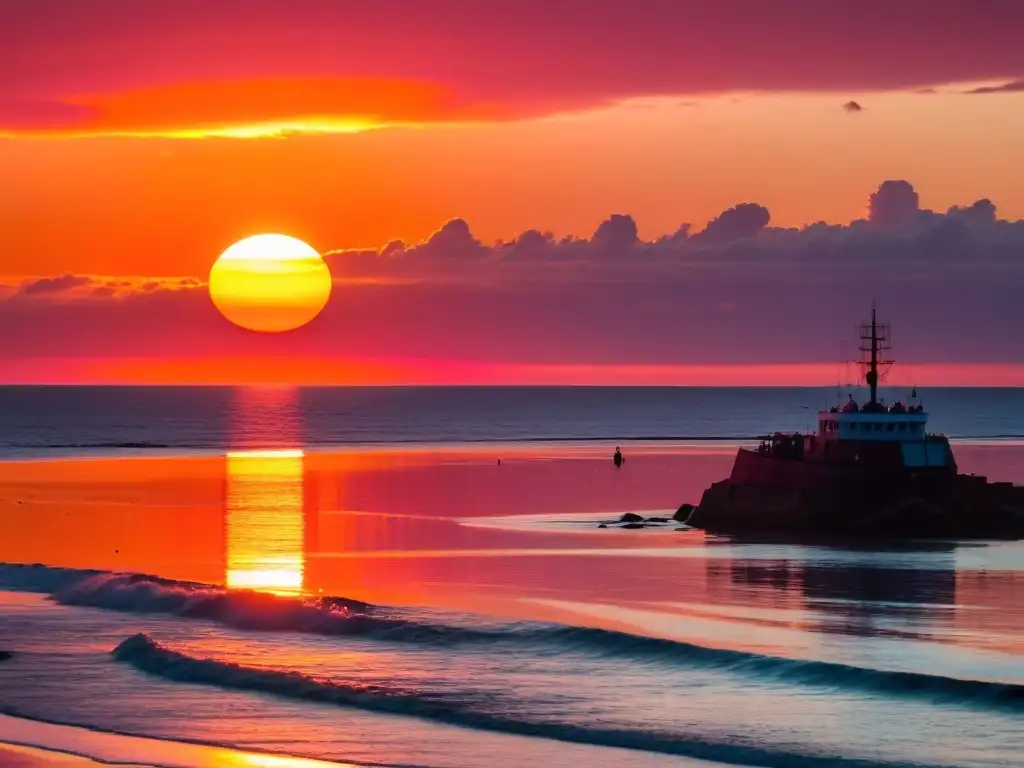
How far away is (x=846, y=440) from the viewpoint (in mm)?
79375

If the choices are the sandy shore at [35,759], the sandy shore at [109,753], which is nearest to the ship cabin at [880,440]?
the sandy shore at [109,753]

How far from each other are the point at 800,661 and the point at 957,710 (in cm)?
515

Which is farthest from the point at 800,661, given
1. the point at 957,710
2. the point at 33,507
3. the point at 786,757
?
the point at 33,507

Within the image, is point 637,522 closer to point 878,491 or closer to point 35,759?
point 878,491

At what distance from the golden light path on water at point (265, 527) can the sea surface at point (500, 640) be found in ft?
1.14

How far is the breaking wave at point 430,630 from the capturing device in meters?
36.6

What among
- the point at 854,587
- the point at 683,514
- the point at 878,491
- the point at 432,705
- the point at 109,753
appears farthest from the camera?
the point at 683,514

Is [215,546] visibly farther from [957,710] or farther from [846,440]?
[957,710]

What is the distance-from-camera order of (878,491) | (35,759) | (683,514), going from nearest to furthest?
1. (35,759)
2. (878,491)
3. (683,514)

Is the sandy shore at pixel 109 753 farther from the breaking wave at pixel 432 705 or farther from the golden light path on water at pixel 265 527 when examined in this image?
the golden light path on water at pixel 265 527

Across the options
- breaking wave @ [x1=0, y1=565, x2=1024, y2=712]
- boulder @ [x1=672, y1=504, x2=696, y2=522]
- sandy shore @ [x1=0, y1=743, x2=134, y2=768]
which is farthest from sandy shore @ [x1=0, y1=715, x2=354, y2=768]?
boulder @ [x1=672, y1=504, x2=696, y2=522]

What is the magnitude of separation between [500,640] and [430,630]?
241 centimetres

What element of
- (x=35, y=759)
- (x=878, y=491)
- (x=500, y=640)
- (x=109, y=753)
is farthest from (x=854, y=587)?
(x=35, y=759)

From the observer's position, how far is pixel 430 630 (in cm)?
4553
